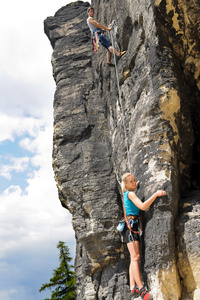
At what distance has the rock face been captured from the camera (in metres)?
7.08

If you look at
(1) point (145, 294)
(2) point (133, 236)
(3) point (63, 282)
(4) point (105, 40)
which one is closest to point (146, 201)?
(2) point (133, 236)

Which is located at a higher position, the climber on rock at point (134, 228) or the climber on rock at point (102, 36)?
the climber on rock at point (102, 36)

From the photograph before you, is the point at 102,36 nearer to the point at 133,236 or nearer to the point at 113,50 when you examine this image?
the point at 113,50

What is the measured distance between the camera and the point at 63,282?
22.6m

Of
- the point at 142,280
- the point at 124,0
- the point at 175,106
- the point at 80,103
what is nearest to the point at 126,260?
the point at 142,280

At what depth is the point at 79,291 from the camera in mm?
Answer: 12438

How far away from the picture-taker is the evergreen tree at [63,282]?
2142 cm

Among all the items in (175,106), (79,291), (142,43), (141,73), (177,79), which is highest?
(142,43)

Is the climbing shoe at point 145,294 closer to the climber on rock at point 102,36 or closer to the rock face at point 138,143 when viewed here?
the rock face at point 138,143

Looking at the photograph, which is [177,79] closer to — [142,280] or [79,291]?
[142,280]

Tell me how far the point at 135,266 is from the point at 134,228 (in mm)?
772

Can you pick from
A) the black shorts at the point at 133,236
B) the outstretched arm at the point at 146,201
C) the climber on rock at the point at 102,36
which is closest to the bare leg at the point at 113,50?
the climber on rock at the point at 102,36

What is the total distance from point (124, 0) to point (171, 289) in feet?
27.1

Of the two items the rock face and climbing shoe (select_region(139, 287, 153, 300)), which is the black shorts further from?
climbing shoe (select_region(139, 287, 153, 300))
